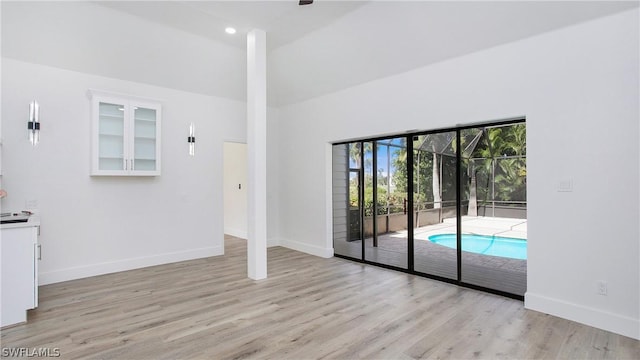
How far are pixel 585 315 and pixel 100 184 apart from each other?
619cm

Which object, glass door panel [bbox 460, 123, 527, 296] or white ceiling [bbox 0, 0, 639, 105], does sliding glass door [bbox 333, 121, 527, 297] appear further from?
white ceiling [bbox 0, 0, 639, 105]

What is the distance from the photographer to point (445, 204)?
14.6 ft

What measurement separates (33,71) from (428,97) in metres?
5.27

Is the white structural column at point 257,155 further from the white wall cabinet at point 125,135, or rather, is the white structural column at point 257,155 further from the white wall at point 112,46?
the white wall cabinet at point 125,135

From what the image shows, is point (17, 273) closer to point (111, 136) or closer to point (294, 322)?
point (111, 136)

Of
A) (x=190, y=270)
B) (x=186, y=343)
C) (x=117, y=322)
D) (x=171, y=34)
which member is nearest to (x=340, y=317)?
(x=186, y=343)

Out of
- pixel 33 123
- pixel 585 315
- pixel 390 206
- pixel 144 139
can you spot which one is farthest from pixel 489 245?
pixel 33 123

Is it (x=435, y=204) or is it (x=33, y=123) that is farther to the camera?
(x=435, y=204)

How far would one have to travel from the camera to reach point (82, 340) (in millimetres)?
2783

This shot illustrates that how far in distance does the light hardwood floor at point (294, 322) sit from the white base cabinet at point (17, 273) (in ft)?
0.53

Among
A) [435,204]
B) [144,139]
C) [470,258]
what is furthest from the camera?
[144,139]

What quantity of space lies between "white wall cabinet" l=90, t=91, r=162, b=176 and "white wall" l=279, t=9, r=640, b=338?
4250 mm

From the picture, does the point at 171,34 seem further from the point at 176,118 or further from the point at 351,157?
the point at 351,157

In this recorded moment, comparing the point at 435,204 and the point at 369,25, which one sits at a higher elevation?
the point at 369,25
